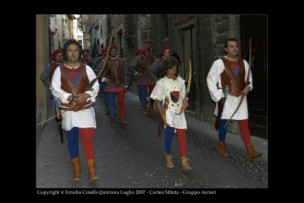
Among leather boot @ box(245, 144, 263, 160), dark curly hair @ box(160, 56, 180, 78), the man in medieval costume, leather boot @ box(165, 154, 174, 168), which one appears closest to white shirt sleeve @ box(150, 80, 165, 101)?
dark curly hair @ box(160, 56, 180, 78)

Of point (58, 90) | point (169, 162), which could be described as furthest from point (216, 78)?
point (58, 90)

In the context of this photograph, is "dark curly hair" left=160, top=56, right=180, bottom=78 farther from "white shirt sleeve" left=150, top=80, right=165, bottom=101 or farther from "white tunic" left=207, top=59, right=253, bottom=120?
"white tunic" left=207, top=59, right=253, bottom=120

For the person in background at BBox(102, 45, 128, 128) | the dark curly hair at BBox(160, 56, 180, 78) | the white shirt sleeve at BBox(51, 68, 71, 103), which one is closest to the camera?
the white shirt sleeve at BBox(51, 68, 71, 103)

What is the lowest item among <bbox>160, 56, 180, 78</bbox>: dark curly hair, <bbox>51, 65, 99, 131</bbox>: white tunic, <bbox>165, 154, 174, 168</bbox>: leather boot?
<bbox>165, 154, 174, 168</bbox>: leather boot

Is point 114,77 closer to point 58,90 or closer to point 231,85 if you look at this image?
point 231,85

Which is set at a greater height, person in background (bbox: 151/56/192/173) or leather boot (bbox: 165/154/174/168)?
person in background (bbox: 151/56/192/173)

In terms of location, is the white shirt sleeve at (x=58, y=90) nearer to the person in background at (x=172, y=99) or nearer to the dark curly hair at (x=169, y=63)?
the person in background at (x=172, y=99)

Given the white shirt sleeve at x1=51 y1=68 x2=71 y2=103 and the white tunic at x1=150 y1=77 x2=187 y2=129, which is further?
the white tunic at x1=150 y1=77 x2=187 y2=129

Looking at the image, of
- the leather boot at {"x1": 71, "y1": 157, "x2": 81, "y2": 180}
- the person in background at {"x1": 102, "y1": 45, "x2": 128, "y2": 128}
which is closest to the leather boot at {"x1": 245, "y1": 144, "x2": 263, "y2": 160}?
the leather boot at {"x1": 71, "y1": 157, "x2": 81, "y2": 180}

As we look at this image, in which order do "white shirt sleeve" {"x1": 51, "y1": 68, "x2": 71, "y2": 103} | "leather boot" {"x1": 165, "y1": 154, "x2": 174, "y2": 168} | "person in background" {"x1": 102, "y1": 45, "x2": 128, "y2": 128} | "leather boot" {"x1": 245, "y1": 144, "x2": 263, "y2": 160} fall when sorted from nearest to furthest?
"white shirt sleeve" {"x1": 51, "y1": 68, "x2": 71, "y2": 103}
"leather boot" {"x1": 165, "y1": 154, "x2": 174, "y2": 168}
"leather boot" {"x1": 245, "y1": 144, "x2": 263, "y2": 160}
"person in background" {"x1": 102, "y1": 45, "x2": 128, "y2": 128}

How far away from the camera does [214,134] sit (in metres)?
8.48

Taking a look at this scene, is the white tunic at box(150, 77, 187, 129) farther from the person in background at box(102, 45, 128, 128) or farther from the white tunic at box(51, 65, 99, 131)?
the person in background at box(102, 45, 128, 128)

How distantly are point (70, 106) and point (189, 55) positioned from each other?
21.8ft
